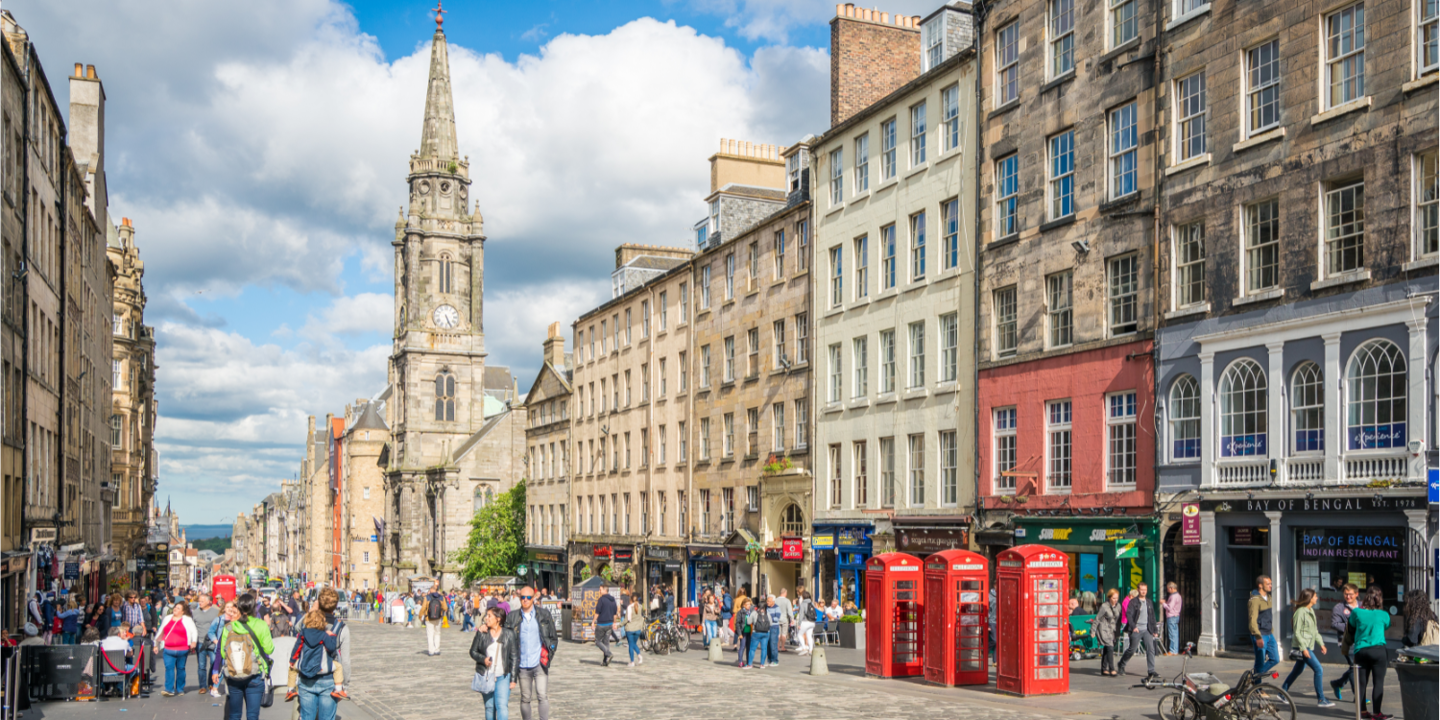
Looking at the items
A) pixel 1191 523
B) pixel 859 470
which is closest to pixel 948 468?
pixel 859 470

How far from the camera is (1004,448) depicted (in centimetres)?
3262

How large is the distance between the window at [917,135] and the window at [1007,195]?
3618 millimetres

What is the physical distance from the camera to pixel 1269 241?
24.9 metres

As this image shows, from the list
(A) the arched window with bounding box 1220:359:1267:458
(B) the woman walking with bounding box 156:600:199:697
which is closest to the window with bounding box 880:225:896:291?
(A) the arched window with bounding box 1220:359:1267:458

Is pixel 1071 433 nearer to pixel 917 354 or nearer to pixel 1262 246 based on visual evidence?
pixel 1262 246

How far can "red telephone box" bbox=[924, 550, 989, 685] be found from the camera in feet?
70.1

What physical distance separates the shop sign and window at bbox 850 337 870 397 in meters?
13.9

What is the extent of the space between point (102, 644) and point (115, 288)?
46.0 meters

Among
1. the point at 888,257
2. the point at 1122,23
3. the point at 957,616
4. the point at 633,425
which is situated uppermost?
the point at 1122,23

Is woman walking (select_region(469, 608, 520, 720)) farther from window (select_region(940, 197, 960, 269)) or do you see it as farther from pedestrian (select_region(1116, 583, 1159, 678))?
window (select_region(940, 197, 960, 269))

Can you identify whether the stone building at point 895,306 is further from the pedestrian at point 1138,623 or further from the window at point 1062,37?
the pedestrian at point 1138,623

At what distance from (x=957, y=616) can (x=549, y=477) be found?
4905 centimetres

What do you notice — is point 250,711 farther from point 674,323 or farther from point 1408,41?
point 674,323

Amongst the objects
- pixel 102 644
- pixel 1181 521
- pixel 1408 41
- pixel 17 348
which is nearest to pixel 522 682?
pixel 102 644
